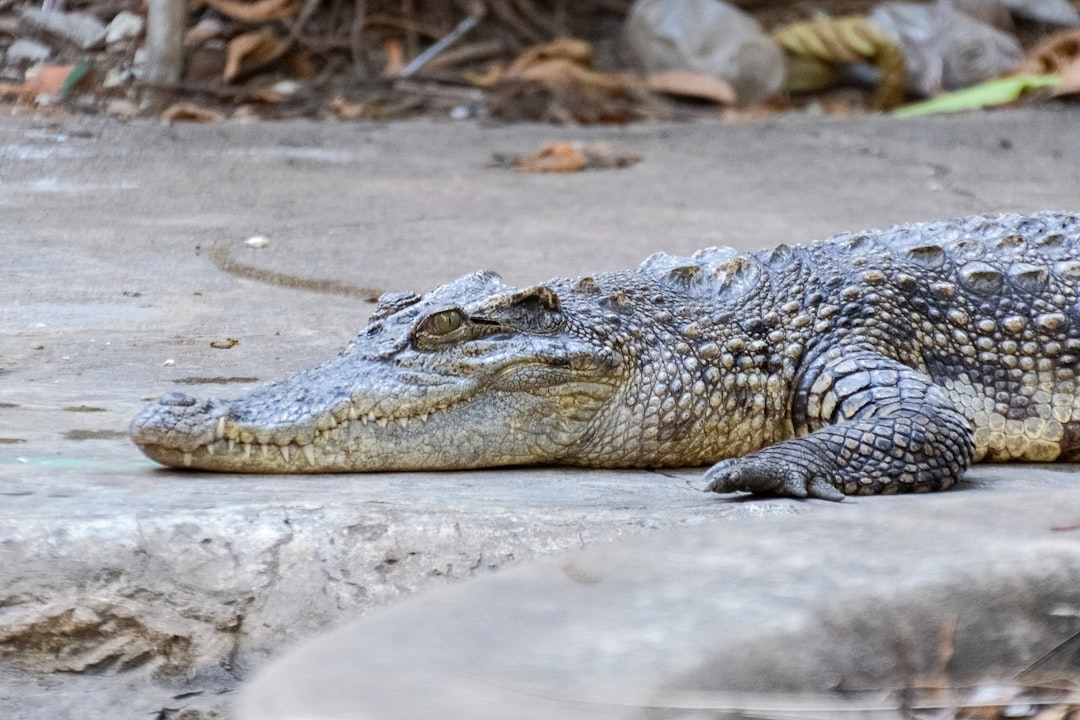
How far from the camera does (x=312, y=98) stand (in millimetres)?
11094

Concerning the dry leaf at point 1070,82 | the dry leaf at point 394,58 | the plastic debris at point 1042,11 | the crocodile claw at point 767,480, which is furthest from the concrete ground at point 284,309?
the plastic debris at point 1042,11

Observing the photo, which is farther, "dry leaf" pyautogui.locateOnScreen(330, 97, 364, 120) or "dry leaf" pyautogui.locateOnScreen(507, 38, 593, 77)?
"dry leaf" pyautogui.locateOnScreen(507, 38, 593, 77)

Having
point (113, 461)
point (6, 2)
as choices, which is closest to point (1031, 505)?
point (113, 461)

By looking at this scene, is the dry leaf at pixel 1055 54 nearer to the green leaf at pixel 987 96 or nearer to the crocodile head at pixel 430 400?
the green leaf at pixel 987 96

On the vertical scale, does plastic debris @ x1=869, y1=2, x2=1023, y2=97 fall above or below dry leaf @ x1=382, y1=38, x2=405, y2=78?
above

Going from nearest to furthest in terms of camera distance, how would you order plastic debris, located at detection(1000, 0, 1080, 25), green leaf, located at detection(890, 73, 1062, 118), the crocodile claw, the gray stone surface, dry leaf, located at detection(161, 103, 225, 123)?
1. the gray stone surface
2. the crocodile claw
3. dry leaf, located at detection(161, 103, 225, 123)
4. green leaf, located at detection(890, 73, 1062, 118)
5. plastic debris, located at detection(1000, 0, 1080, 25)

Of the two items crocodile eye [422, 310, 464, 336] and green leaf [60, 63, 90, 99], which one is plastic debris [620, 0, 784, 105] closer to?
green leaf [60, 63, 90, 99]

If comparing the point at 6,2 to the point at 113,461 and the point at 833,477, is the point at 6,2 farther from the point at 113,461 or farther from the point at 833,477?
the point at 833,477

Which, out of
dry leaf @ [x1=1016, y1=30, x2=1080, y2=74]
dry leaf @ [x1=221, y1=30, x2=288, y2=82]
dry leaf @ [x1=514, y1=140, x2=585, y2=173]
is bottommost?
dry leaf @ [x1=514, y1=140, x2=585, y2=173]

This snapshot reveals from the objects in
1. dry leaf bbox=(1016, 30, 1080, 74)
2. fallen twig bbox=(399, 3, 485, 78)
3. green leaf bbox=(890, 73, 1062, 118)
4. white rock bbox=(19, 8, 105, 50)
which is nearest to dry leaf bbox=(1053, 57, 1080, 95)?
green leaf bbox=(890, 73, 1062, 118)

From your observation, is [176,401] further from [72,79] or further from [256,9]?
[256,9]

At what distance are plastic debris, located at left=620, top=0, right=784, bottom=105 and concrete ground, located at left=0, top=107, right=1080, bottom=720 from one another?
1.43 metres

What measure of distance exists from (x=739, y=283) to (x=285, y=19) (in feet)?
27.7

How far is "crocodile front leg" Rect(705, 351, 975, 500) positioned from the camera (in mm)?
3242
